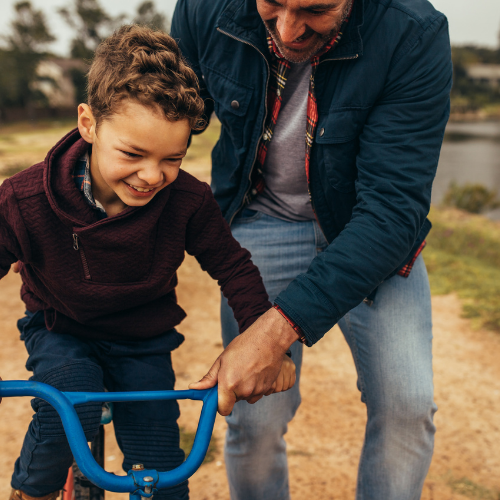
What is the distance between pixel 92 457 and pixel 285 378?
64 centimetres

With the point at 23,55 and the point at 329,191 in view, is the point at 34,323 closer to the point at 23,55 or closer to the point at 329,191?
the point at 329,191

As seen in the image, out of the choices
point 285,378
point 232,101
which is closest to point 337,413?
point 285,378

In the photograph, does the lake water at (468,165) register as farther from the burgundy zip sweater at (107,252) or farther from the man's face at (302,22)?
the burgundy zip sweater at (107,252)

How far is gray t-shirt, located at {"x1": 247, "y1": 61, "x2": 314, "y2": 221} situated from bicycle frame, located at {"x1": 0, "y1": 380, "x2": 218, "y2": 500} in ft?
3.09

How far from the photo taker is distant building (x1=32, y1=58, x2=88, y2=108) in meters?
36.3

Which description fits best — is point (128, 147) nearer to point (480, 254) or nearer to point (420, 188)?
point (420, 188)

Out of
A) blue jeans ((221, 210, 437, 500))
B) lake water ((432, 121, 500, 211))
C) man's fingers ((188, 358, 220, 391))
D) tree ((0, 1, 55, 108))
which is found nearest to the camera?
man's fingers ((188, 358, 220, 391))

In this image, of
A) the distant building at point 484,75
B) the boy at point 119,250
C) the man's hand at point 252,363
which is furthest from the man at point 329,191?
the distant building at point 484,75

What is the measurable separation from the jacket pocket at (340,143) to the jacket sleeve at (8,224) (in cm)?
96

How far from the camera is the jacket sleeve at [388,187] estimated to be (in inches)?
62.6

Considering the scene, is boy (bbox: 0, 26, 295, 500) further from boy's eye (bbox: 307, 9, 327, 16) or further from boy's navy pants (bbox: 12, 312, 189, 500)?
boy's eye (bbox: 307, 9, 327, 16)

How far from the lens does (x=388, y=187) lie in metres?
1.69

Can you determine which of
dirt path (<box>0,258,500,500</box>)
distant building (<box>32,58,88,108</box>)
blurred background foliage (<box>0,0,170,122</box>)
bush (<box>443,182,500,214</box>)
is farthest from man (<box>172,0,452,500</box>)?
distant building (<box>32,58,88,108</box>)

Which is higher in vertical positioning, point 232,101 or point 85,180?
point 232,101
